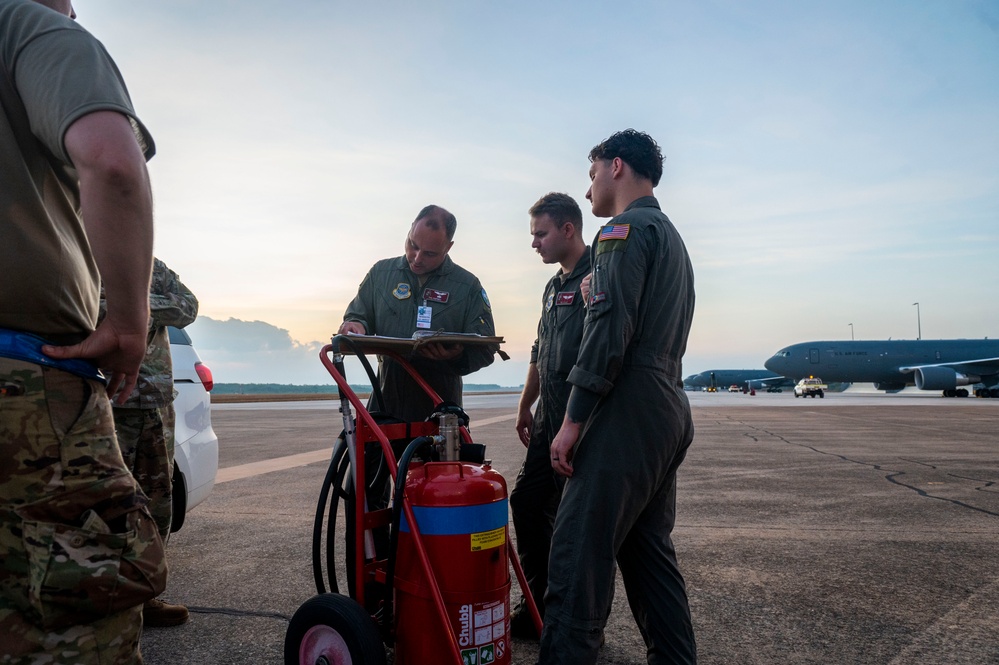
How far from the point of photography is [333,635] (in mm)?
2170

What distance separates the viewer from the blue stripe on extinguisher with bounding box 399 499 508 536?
6.82 ft

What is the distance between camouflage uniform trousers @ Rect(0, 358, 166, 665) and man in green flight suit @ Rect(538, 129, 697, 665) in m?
1.23

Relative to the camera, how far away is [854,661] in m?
2.57

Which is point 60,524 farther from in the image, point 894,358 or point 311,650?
point 894,358

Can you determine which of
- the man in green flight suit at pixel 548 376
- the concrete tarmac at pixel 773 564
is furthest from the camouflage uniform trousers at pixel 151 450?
the man in green flight suit at pixel 548 376

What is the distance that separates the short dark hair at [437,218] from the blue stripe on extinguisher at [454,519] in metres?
1.53

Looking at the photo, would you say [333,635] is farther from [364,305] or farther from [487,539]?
[364,305]

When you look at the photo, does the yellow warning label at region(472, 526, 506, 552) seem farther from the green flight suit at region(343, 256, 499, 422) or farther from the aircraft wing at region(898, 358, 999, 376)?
the aircraft wing at region(898, 358, 999, 376)

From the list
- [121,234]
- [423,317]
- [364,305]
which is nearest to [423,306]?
[423,317]

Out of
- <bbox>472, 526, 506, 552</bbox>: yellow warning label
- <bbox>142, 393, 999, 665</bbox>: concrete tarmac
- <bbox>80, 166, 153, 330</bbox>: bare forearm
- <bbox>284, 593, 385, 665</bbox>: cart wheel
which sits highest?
<bbox>80, 166, 153, 330</bbox>: bare forearm

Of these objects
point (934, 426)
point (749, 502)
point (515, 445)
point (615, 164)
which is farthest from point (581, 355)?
point (934, 426)

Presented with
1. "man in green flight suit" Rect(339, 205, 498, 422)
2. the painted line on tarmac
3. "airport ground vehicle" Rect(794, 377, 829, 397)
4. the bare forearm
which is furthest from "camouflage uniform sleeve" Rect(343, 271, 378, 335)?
"airport ground vehicle" Rect(794, 377, 829, 397)

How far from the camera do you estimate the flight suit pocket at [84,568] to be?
128 centimetres

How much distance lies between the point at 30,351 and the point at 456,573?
50.8 inches
